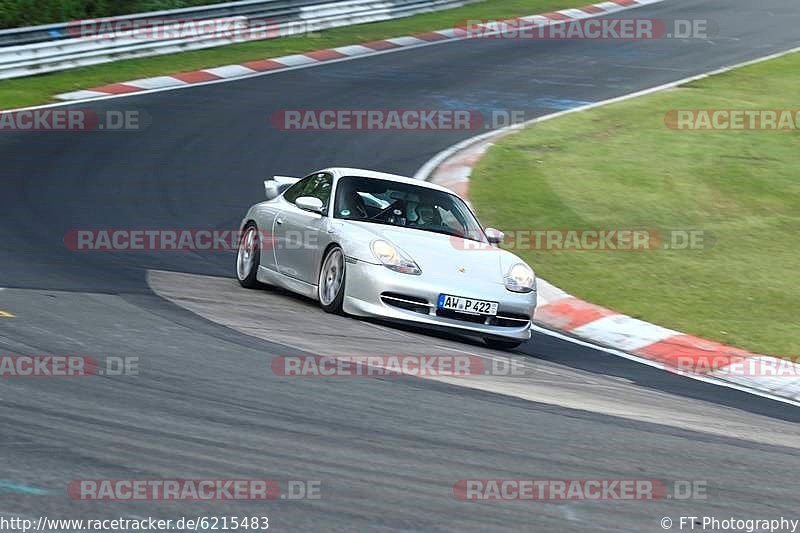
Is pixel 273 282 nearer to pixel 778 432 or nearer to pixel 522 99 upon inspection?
pixel 778 432

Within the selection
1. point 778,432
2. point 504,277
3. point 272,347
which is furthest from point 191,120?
point 778,432

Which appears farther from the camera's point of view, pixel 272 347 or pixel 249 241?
pixel 249 241

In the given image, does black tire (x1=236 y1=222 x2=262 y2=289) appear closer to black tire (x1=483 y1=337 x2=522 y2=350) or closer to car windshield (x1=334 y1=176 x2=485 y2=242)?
car windshield (x1=334 y1=176 x2=485 y2=242)

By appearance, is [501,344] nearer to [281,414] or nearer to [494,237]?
[494,237]

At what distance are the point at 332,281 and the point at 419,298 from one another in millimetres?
860

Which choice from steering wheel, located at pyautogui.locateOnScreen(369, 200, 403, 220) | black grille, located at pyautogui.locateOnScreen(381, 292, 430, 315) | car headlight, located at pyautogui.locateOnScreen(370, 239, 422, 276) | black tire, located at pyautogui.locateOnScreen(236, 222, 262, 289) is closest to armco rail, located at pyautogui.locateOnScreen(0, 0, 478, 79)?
black tire, located at pyautogui.locateOnScreen(236, 222, 262, 289)

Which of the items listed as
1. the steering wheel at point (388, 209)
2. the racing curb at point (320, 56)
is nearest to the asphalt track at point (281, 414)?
the steering wheel at point (388, 209)

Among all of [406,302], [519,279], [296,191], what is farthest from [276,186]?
[519,279]

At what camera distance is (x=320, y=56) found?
84.7ft

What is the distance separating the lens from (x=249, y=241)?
475 inches

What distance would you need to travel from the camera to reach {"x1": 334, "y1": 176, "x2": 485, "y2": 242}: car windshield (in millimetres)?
11031

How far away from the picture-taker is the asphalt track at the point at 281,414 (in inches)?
214

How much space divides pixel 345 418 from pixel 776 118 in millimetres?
16024

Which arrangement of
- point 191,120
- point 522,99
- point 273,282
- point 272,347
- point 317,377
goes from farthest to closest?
point 522,99 < point 191,120 < point 273,282 < point 272,347 < point 317,377
